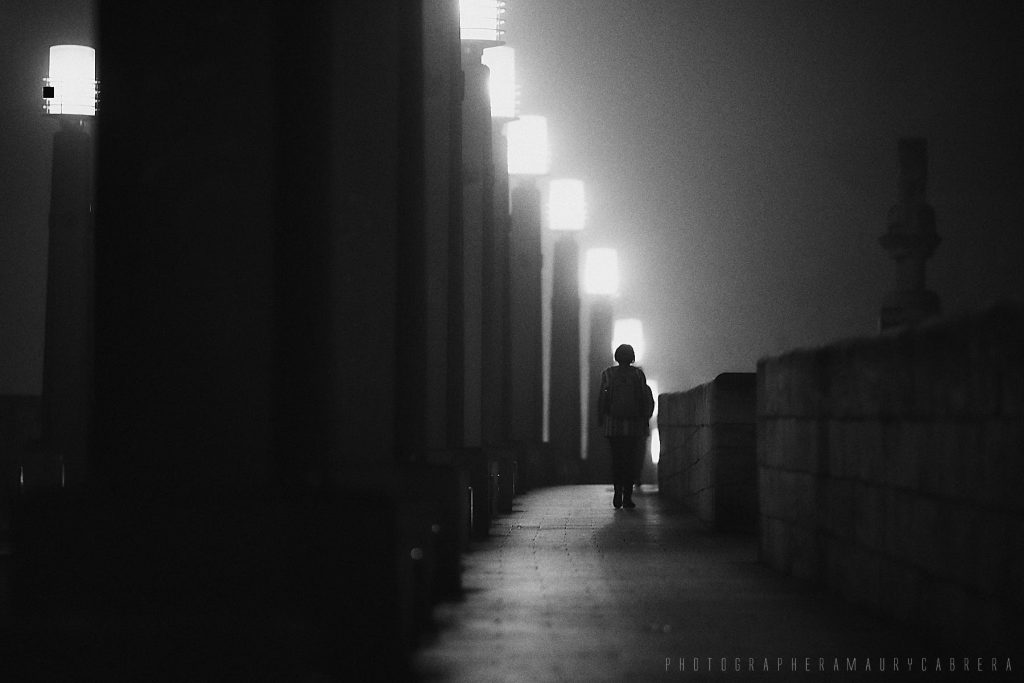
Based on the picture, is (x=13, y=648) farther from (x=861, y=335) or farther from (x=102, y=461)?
(x=861, y=335)

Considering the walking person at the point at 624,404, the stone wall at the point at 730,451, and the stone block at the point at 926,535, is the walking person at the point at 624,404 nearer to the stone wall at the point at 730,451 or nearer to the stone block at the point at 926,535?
the stone wall at the point at 730,451

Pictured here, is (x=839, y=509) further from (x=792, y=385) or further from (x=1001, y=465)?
(x=1001, y=465)

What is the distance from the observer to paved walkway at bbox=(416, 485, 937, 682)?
6.31 metres

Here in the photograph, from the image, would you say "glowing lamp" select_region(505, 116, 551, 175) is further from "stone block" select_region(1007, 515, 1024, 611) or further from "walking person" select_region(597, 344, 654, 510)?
"stone block" select_region(1007, 515, 1024, 611)

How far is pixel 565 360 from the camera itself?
31250 mm

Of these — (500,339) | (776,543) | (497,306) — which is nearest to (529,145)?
(497,306)

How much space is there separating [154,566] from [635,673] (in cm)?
204

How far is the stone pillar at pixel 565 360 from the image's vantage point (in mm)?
30547

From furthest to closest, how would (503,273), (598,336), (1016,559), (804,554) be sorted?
1. (598,336)
2. (503,273)
3. (804,554)
4. (1016,559)

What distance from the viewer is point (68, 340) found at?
28.7 metres

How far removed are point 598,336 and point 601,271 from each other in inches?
236

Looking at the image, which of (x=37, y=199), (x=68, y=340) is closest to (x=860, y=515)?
(x=68, y=340)

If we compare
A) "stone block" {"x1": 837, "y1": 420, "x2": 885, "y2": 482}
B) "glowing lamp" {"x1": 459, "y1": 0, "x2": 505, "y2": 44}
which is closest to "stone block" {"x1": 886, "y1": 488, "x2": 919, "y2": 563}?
"stone block" {"x1": 837, "y1": 420, "x2": 885, "y2": 482}

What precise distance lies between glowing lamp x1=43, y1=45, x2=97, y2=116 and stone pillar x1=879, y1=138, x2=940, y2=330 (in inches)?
795
